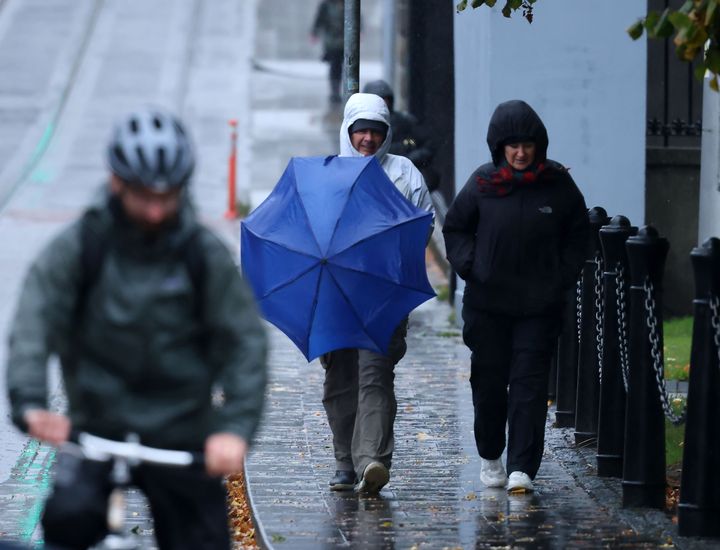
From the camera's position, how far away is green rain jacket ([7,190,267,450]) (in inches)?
166

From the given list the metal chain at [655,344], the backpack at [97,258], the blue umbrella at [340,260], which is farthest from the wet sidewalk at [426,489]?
the backpack at [97,258]

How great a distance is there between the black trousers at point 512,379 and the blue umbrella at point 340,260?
0.46 metres

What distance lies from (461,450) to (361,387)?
133 cm

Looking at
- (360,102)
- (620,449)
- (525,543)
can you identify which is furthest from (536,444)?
(360,102)

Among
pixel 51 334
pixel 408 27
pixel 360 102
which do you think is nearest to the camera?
pixel 51 334

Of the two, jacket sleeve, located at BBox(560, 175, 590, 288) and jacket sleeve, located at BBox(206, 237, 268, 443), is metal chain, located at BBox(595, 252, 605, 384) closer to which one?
jacket sleeve, located at BBox(560, 175, 590, 288)

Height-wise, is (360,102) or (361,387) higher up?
(360,102)

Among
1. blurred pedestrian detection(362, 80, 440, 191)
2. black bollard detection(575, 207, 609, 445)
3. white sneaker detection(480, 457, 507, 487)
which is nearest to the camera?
white sneaker detection(480, 457, 507, 487)

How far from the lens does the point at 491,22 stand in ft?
42.1

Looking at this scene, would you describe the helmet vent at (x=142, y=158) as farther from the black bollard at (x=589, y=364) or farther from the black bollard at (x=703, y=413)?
the black bollard at (x=589, y=364)

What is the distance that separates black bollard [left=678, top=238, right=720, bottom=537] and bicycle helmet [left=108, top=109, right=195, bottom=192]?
2.92m

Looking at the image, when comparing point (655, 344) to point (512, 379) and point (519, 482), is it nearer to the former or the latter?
point (512, 379)

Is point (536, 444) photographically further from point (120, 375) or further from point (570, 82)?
point (570, 82)

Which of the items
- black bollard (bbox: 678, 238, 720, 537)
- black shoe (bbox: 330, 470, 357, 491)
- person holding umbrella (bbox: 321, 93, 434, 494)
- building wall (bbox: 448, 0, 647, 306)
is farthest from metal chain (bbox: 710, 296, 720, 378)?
building wall (bbox: 448, 0, 647, 306)
